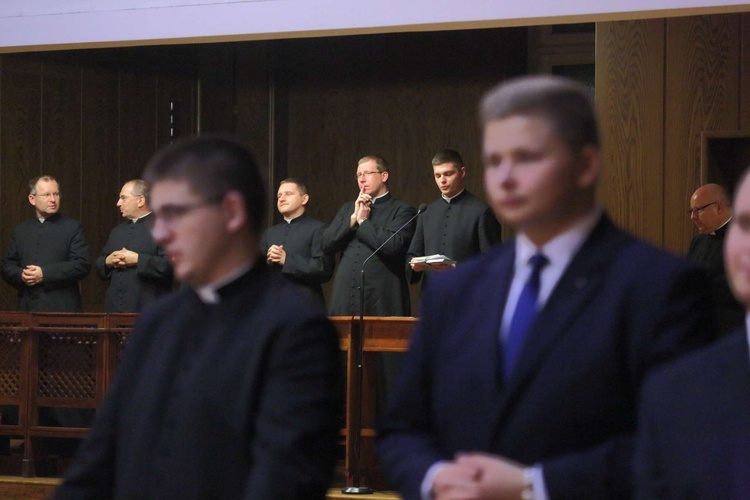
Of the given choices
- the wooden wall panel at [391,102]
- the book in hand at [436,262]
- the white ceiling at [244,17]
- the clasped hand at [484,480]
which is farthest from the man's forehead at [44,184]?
the clasped hand at [484,480]

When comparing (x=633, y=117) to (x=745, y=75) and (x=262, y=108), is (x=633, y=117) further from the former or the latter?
(x=262, y=108)

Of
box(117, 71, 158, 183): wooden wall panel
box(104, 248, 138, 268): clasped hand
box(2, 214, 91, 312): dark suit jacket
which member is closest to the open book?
box(104, 248, 138, 268): clasped hand

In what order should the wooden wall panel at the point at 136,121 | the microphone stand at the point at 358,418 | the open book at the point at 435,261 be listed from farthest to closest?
the wooden wall panel at the point at 136,121 → the open book at the point at 435,261 → the microphone stand at the point at 358,418

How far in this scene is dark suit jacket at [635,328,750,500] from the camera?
188cm

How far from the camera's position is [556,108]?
2.04 metres

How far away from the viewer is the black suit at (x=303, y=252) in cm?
822

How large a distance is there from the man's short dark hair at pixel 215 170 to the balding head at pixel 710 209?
17.1 feet

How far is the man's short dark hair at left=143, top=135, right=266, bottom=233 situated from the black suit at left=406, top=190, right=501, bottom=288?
5.57 meters

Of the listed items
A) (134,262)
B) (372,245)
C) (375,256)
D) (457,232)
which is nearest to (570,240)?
(372,245)

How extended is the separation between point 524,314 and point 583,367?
5.7 inches

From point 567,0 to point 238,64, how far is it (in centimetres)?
682

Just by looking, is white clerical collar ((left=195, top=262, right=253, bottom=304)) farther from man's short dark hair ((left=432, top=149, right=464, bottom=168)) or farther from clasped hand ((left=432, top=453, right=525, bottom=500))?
man's short dark hair ((left=432, top=149, right=464, bottom=168))

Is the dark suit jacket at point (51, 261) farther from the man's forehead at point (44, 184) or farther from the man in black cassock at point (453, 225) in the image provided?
the man in black cassock at point (453, 225)

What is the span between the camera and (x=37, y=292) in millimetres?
8266
